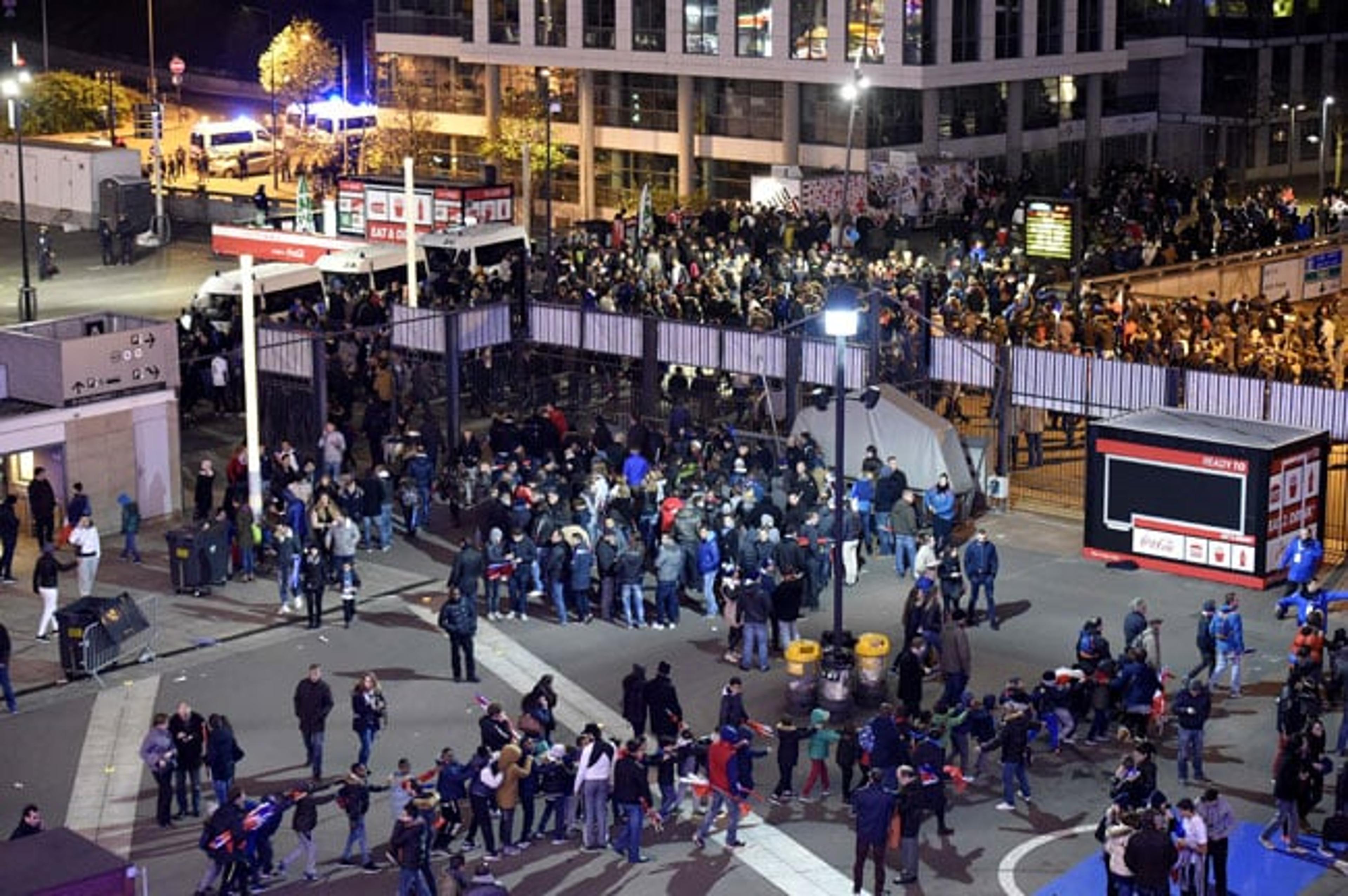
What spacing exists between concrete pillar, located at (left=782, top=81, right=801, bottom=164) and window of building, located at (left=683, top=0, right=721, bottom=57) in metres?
2.71

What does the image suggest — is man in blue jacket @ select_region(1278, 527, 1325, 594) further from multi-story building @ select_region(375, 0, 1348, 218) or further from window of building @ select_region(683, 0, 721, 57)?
window of building @ select_region(683, 0, 721, 57)

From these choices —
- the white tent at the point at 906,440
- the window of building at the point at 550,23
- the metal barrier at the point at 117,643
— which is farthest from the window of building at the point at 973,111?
the metal barrier at the point at 117,643

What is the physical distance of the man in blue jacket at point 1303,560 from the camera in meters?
31.5

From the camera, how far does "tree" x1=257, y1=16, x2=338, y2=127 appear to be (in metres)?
93.8

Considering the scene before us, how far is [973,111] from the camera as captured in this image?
72.8 meters

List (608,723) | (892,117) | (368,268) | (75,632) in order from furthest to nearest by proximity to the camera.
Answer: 1. (892,117)
2. (368,268)
3. (75,632)
4. (608,723)

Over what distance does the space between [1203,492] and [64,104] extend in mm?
69899

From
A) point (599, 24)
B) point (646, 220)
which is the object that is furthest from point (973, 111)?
point (646, 220)

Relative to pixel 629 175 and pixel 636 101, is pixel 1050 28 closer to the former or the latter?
pixel 636 101

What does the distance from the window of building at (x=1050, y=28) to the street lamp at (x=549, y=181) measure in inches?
617

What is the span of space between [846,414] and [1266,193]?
30.5 m

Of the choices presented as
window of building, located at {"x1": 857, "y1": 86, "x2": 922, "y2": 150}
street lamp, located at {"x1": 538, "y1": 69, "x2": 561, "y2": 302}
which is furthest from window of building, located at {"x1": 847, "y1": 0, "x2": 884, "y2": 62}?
street lamp, located at {"x1": 538, "y1": 69, "x2": 561, "y2": 302}

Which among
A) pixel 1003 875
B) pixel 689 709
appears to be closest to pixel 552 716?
pixel 689 709

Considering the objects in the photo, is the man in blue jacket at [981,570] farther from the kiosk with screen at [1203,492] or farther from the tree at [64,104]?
the tree at [64,104]
